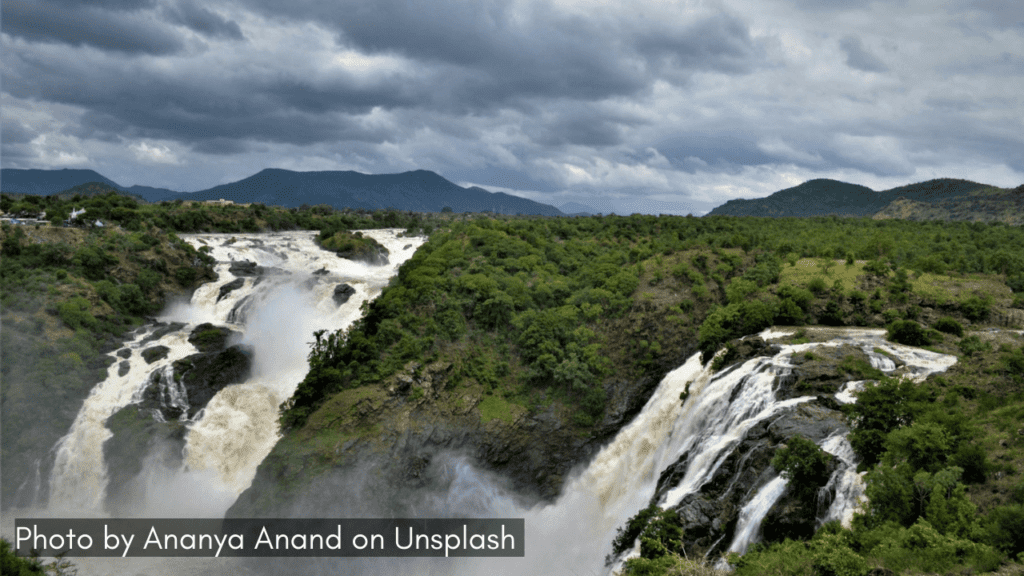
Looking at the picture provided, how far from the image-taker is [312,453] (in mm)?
32750

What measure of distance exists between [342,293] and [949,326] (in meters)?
46.4

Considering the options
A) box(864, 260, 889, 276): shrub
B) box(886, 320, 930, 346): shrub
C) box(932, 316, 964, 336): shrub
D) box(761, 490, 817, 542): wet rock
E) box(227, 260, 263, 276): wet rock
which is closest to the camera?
box(761, 490, 817, 542): wet rock

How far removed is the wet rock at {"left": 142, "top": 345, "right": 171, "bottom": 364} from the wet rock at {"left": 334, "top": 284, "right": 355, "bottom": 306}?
14312 mm

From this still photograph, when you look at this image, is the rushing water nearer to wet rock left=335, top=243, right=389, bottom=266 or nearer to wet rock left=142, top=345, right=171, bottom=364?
wet rock left=142, top=345, right=171, bottom=364

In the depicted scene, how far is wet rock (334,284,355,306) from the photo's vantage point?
2015 inches

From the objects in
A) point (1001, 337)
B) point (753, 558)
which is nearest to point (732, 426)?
point (753, 558)

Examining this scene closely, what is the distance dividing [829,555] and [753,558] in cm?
→ 326

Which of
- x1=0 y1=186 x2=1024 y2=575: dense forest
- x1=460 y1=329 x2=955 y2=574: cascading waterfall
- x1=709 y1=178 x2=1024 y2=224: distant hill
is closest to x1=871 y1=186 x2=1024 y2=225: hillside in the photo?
x1=709 y1=178 x2=1024 y2=224: distant hill

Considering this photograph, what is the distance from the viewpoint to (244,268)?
6075 cm

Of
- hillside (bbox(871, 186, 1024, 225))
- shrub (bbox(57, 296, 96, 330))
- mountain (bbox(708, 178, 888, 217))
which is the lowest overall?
shrub (bbox(57, 296, 96, 330))

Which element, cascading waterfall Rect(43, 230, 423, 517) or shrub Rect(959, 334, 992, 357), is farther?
cascading waterfall Rect(43, 230, 423, 517)

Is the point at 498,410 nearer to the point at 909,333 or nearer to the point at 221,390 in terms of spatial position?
the point at 221,390

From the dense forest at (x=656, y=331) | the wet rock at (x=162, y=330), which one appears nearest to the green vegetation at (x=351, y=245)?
the dense forest at (x=656, y=331)

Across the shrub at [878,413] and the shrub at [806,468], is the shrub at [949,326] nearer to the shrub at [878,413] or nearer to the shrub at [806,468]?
the shrub at [878,413]
